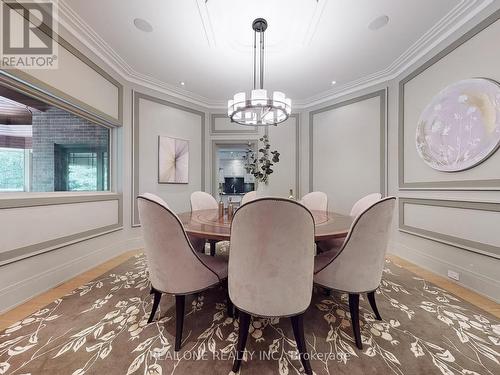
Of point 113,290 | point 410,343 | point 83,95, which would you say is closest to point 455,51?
point 410,343

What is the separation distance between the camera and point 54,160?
2270 millimetres

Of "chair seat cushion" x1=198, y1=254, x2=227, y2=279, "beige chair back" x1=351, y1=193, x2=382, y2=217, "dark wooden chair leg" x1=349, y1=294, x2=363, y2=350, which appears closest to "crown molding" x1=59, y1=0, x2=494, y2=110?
"beige chair back" x1=351, y1=193, x2=382, y2=217

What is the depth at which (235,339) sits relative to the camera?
132 cm

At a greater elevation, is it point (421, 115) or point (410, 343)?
point (421, 115)

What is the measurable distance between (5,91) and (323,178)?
4.28 m

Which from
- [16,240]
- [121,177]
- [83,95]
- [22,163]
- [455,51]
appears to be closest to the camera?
[16,240]

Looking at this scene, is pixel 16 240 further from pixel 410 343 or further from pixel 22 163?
pixel 410 343

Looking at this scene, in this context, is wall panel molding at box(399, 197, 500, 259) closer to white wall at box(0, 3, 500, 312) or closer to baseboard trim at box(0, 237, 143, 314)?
white wall at box(0, 3, 500, 312)

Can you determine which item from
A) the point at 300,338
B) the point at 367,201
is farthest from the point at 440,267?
the point at 300,338

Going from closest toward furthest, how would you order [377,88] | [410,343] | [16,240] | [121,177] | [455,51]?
1. [410,343]
2. [16,240]
3. [455,51]
4. [121,177]
5. [377,88]

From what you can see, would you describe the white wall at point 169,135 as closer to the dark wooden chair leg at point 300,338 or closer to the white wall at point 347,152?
the white wall at point 347,152

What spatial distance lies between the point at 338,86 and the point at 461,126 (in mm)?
1984

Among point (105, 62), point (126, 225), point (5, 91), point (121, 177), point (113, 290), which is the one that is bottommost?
point (113, 290)

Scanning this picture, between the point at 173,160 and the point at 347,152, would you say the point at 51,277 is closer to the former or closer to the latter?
the point at 173,160
